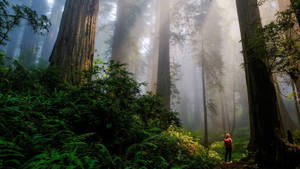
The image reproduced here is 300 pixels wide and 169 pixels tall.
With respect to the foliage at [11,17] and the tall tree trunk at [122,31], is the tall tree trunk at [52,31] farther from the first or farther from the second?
the foliage at [11,17]

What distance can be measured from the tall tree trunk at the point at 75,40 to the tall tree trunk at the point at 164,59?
5.32 m

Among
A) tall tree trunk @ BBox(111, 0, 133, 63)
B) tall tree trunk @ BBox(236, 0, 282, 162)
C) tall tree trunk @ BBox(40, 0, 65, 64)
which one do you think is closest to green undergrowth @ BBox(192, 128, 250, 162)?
tall tree trunk @ BBox(236, 0, 282, 162)

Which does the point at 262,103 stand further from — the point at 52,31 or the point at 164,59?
the point at 52,31

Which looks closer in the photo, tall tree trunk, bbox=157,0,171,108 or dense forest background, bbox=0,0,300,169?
dense forest background, bbox=0,0,300,169

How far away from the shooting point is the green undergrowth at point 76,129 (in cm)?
169

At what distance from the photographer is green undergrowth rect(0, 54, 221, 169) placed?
5.53 ft

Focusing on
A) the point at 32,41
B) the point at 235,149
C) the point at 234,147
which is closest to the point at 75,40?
the point at 235,149

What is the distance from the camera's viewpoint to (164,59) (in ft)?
35.3

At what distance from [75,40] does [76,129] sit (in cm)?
281

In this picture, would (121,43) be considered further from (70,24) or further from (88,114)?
(88,114)

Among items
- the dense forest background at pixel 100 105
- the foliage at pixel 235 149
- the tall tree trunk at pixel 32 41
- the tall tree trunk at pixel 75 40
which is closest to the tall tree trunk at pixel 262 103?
the dense forest background at pixel 100 105

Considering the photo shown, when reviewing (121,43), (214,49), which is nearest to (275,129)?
(121,43)

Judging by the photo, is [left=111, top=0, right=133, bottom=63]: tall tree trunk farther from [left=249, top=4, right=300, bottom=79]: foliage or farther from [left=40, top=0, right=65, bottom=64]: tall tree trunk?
[left=40, top=0, right=65, bottom=64]: tall tree trunk

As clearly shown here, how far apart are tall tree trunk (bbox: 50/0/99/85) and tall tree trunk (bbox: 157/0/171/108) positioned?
17.4 feet
